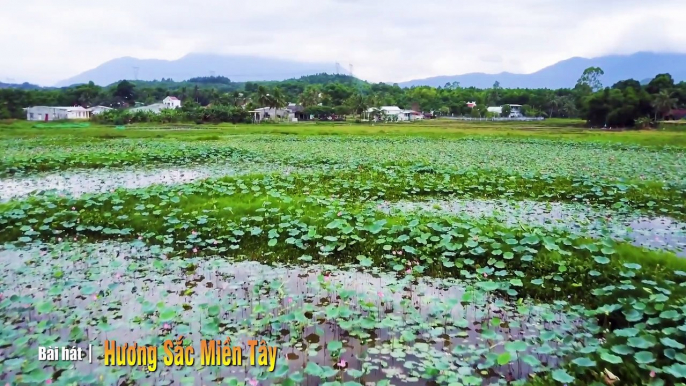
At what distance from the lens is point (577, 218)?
8.69m

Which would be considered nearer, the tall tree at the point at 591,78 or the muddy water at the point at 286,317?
the muddy water at the point at 286,317

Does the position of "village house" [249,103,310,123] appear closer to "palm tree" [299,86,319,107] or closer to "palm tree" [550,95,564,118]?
"palm tree" [299,86,319,107]

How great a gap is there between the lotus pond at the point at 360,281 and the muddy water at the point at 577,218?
6 centimetres

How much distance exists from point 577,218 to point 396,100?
98979mm

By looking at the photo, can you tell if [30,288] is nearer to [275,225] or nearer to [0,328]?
[0,328]

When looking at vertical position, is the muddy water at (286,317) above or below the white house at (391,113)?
below

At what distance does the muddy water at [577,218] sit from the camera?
753 centimetres

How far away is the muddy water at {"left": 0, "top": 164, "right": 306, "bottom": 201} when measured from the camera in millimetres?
11867

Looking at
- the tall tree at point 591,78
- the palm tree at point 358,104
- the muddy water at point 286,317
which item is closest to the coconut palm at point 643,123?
the palm tree at point 358,104

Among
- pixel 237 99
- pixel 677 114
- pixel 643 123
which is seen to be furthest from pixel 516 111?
pixel 237 99

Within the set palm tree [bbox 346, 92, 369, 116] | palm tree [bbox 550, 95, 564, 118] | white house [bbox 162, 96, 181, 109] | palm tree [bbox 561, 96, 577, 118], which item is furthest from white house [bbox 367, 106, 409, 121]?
white house [bbox 162, 96, 181, 109]

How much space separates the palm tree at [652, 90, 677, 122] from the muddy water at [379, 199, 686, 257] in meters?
45.2

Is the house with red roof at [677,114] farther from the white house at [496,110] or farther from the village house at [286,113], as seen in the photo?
the village house at [286,113]

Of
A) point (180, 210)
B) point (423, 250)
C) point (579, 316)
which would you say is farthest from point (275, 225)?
point (579, 316)
